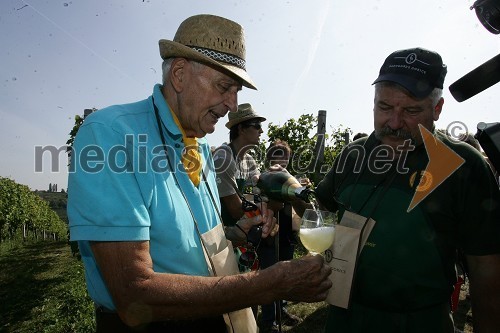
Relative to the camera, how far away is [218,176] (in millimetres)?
4379

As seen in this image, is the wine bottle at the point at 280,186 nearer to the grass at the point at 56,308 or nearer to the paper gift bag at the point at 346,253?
the paper gift bag at the point at 346,253

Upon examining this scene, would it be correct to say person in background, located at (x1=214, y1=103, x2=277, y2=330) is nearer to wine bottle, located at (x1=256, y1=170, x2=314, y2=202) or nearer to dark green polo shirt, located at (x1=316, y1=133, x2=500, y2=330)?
wine bottle, located at (x1=256, y1=170, x2=314, y2=202)

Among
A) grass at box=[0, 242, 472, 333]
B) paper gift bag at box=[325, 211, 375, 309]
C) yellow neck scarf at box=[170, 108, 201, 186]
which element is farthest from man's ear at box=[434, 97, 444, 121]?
grass at box=[0, 242, 472, 333]

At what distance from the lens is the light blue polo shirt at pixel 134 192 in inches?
59.4

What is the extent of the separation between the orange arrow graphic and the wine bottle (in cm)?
70

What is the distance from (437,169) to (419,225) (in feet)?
1.28

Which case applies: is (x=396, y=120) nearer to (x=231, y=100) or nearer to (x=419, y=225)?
(x=419, y=225)

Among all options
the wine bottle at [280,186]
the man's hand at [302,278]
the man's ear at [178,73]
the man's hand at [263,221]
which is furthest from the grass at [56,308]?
the man's ear at [178,73]

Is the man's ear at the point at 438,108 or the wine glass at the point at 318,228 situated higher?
the man's ear at the point at 438,108

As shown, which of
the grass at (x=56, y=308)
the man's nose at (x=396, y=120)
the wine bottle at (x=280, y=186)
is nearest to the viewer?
the wine bottle at (x=280, y=186)

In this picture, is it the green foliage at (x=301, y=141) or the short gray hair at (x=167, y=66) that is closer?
the short gray hair at (x=167, y=66)

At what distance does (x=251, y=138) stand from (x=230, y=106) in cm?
306

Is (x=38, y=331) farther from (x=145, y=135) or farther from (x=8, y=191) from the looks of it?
(x=8, y=191)

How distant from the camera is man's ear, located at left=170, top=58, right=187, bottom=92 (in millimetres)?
2062
